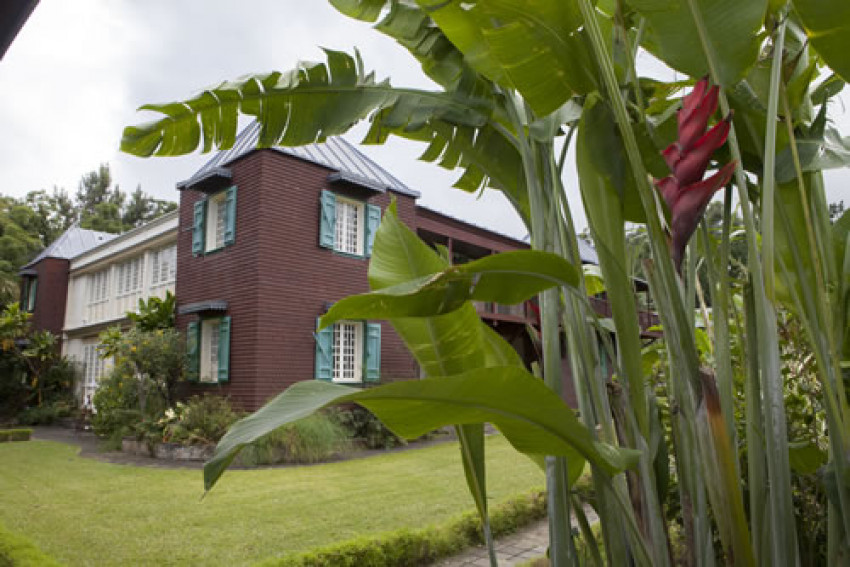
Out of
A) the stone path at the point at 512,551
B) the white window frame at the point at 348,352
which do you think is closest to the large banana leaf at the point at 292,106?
the stone path at the point at 512,551

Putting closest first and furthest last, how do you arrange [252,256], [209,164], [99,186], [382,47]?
[382,47] < [252,256] < [209,164] < [99,186]


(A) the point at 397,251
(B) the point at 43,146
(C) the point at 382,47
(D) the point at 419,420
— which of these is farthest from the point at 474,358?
(B) the point at 43,146

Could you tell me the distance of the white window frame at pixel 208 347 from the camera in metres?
12.2

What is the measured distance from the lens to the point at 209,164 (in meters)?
12.9

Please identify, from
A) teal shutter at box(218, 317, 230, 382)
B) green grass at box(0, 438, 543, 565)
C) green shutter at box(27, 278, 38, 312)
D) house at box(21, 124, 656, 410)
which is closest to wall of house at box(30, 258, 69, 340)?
green shutter at box(27, 278, 38, 312)

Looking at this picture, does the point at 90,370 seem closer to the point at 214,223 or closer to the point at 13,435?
the point at 13,435

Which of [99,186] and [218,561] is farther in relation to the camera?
[99,186]

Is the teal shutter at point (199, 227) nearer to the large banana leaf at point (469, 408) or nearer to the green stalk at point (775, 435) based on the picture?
the large banana leaf at point (469, 408)

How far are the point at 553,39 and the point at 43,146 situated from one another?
2296 inches

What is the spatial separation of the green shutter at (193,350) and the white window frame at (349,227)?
148 inches

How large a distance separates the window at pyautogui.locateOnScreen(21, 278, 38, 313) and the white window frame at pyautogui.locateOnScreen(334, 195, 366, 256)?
14.9 m

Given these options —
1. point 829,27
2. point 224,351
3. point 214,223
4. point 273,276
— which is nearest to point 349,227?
point 273,276

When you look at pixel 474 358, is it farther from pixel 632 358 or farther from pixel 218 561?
pixel 218 561

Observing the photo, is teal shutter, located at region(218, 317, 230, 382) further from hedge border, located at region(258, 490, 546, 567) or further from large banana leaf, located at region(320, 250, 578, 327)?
large banana leaf, located at region(320, 250, 578, 327)
